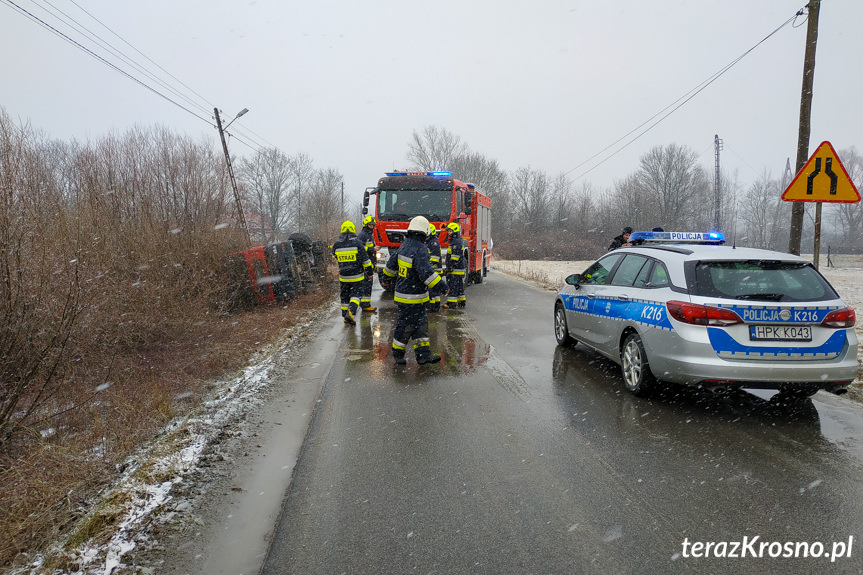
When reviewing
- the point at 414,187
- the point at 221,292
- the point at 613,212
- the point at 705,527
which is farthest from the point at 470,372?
the point at 613,212

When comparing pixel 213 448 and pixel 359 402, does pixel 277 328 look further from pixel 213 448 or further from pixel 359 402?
pixel 213 448

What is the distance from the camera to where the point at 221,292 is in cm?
1120

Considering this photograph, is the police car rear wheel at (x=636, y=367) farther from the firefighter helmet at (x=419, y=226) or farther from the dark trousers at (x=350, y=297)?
the dark trousers at (x=350, y=297)

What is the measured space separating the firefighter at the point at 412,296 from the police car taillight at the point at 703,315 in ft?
9.41

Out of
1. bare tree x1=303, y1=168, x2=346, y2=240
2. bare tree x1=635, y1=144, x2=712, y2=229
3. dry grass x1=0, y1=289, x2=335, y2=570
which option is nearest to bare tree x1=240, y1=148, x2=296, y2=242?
bare tree x1=303, y1=168, x2=346, y2=240

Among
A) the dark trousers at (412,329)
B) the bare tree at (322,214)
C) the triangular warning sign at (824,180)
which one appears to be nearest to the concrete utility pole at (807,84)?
the triangular warning sign at (824,180)

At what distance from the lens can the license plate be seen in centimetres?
451

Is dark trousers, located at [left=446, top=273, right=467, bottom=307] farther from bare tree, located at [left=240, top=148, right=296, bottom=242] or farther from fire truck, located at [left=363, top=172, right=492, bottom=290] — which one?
bare tree, located at [left=240, top=148, right=296, bottom=242]

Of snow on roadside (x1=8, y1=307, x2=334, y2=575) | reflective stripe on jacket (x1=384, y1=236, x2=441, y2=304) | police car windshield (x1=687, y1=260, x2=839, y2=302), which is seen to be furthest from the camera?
reflective stripe on jacket (x1=384, y1=236, x2=441, y2=304)

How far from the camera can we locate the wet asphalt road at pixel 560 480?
107 inches

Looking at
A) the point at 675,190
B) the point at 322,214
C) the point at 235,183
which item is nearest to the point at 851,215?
the point at 675,190

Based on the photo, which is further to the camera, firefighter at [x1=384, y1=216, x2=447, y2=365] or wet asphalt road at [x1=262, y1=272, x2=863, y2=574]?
firefighter at [x1=384, y1=216, x2=447, y2=365]

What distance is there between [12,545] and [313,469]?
1.66m

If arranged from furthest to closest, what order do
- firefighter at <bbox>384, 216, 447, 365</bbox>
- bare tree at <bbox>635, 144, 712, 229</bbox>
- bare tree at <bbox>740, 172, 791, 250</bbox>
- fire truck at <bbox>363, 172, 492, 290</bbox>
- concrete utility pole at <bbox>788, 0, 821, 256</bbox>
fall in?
1. bare tree at <bbox>740, 172, 791, 250</bbox>
2. bare tree at <bbox>635, 144, 712, 229</bbox>
3. fire truck at <bbox>363, 172, 492, 290</bbox>
4. concrete utility pole at <bbox>788, 0, 821, 256</bbox>
5. firefighter at <bbox>384, 216, 447, 365</bbox>
